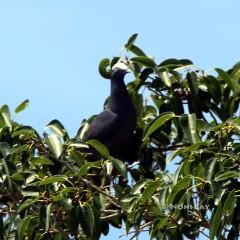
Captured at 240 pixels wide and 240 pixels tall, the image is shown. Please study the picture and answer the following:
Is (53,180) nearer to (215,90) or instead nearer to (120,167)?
(120,167)

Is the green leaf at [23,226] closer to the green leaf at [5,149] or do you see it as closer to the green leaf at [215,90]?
the green leaf at [5,149]

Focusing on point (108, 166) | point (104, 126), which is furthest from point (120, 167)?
point (104, 126)

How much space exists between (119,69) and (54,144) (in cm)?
132

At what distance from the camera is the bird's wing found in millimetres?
6402

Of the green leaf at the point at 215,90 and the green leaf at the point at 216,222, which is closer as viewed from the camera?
the green leaf at the point at 216,222

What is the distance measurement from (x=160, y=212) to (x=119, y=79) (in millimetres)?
2558

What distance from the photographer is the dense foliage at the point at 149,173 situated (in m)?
4.36

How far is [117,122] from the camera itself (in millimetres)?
6613

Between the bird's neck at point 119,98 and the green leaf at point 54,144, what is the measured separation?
1.37m

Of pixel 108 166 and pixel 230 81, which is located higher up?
pixel 230 81

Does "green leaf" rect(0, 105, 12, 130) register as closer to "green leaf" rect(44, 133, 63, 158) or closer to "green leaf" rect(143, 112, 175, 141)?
"green leaf" rect(44, 133, 63, 158)

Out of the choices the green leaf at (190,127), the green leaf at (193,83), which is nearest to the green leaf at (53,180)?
the green leaf at (190,127)

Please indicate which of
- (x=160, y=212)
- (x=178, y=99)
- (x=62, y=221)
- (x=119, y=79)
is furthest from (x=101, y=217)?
(x=119, y=79)

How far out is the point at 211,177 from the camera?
4273 millimetres
